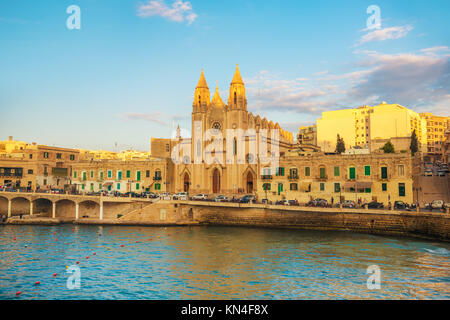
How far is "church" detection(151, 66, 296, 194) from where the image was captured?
68312 millimetres

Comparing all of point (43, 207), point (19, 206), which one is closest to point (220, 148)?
point (43, 207)

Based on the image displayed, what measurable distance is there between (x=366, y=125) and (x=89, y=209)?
74.6 meters

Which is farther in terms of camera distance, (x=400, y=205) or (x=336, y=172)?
(x=336, y=172)

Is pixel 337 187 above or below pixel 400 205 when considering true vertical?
above

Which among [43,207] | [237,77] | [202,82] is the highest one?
[202,82]

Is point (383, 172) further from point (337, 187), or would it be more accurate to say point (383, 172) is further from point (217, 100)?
point (217, 100)

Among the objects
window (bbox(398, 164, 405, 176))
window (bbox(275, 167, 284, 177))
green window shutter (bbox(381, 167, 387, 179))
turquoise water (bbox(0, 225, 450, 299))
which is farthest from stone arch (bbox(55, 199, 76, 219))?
window (bbox(398, 164, 405, 176))

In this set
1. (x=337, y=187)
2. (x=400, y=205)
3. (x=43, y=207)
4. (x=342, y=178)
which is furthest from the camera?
(x=43, y=207)

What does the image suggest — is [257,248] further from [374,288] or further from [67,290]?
[67,290]

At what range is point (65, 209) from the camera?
2591 inches

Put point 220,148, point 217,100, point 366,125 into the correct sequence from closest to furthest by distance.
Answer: point 220,148
point 217,100
point 366,125

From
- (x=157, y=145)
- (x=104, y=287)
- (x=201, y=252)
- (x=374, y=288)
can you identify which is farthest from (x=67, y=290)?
(x=157, y=145)

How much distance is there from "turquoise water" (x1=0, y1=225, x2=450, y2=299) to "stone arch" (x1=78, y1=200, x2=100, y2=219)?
54.1 feet

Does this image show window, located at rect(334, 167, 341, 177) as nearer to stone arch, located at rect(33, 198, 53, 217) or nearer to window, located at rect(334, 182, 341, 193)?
window, located at rect(334, 182, 341, 193)
